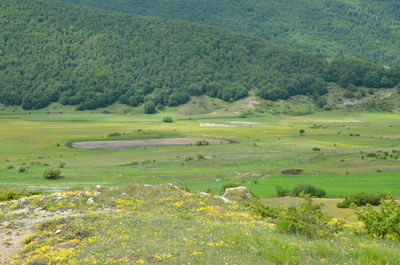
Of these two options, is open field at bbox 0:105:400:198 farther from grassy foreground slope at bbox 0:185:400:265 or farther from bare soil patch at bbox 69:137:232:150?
grassy foreground slope at bbox 0:185:400:265

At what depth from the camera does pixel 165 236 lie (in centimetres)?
2097

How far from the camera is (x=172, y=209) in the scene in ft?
97.4

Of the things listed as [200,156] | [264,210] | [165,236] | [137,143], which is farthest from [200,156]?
[165,236]

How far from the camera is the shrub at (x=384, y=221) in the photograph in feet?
67.4

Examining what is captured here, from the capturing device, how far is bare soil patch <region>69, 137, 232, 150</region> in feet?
360

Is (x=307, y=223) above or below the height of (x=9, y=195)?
above

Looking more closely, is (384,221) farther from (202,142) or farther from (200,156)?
(202,142)

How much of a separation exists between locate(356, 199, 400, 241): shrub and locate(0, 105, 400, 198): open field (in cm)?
3147

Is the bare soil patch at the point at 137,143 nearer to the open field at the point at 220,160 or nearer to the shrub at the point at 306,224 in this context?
the open field at the point at 220,160

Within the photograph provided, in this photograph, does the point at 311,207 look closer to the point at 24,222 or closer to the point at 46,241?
the point at 46,241

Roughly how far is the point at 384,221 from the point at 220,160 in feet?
210

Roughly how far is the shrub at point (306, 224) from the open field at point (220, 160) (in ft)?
103

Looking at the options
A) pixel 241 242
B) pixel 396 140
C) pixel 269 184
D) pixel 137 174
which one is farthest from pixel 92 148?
pixel 241 242

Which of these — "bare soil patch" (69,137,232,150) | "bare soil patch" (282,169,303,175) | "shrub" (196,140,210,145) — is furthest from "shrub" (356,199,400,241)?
"bare soil patch" (69,137,232,150)
